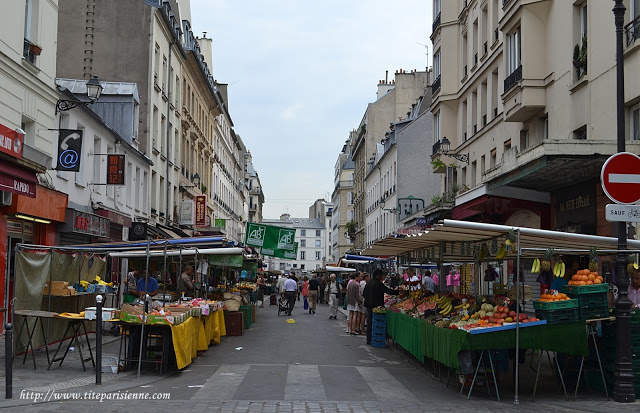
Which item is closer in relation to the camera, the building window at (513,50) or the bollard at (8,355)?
the bollard at (8,355)

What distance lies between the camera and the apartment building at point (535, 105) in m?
16.5

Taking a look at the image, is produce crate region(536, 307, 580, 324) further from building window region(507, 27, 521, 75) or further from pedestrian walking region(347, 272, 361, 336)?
building window region(507, 27, 521, 75)

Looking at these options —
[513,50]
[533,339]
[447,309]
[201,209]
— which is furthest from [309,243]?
[533,339]

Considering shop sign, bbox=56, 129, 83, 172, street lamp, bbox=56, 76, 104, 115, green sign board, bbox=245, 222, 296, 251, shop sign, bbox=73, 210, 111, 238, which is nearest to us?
street lamp, bbox=56, 76, 104, 115

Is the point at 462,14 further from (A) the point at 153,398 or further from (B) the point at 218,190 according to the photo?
(B) the point at 218,190

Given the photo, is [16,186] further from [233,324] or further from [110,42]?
[110,42]

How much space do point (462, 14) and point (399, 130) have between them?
65.7 ft

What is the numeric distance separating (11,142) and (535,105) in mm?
14322

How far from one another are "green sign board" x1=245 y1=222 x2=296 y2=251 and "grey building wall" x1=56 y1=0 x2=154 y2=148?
26.5 ft

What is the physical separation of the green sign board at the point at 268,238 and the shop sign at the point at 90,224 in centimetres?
573

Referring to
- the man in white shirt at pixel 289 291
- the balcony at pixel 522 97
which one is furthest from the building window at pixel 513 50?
the man in white shirt at pixel 289 291

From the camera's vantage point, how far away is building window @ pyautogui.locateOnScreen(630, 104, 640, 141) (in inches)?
631

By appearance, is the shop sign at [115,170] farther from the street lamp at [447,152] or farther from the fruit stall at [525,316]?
the fruit stall at [525,316]

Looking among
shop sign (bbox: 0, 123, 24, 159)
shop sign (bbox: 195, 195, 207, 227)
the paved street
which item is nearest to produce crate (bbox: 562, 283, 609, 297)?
the paved street
